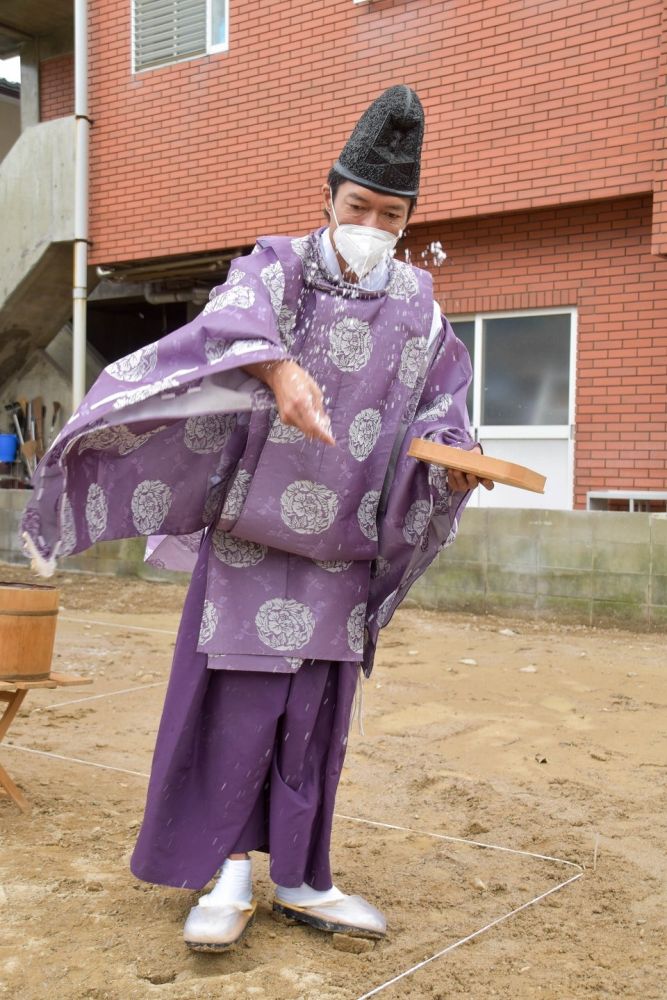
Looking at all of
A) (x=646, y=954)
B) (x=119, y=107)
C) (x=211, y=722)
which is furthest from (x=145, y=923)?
(x=119, y=107)

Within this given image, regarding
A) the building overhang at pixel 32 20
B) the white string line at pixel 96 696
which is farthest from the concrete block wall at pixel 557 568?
the building overhang at pixel 32 20

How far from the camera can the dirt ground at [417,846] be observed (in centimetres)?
262

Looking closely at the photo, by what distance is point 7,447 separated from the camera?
1397cm

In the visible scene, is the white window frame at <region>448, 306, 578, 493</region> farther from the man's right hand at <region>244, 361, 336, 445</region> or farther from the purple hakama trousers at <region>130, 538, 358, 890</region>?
the man's right hand at <region>244, 361, 336, 445</region>

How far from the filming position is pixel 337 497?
108 inches

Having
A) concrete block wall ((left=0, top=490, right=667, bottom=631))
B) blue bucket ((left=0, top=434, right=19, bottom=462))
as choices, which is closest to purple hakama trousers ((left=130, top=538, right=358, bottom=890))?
concrete block wall ((left=0, top=490, right=667, bottom=631))

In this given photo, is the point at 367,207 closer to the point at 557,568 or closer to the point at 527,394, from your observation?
the point at 557,568

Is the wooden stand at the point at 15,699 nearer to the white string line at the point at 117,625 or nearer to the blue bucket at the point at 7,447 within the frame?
the white string line at the point at 117,625

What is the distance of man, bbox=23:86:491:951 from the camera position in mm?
2715

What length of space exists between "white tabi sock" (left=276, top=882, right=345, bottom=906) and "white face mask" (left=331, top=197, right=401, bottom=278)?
1669 mm

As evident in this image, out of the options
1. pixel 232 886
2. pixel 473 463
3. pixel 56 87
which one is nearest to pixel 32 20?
pixel 56 87

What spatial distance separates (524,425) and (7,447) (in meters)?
7.51

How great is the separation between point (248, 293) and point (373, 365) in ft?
1.27

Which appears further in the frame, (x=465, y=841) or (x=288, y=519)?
(x=465, y=841)
